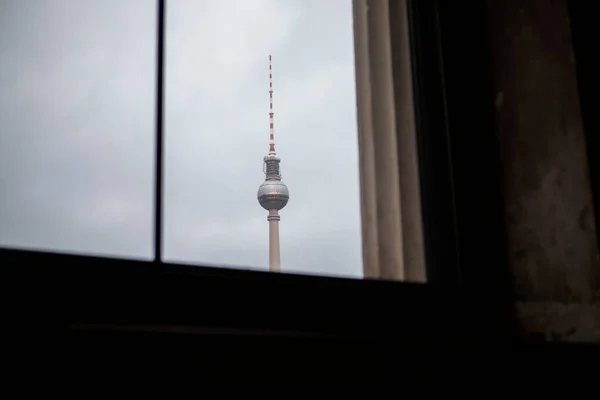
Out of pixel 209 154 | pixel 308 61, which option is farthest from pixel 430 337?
pixel 308 61

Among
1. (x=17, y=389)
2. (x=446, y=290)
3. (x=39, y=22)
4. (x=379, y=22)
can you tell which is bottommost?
(x=17, y=389)

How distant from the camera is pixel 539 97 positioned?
4.15ft

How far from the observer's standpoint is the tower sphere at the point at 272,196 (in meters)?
26.8

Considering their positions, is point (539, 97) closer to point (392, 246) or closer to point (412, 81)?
point (412, 81)

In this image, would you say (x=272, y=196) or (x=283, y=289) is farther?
(x=272, y=196)

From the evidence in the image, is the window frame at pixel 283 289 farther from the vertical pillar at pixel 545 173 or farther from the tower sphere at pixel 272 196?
the tower sphere at pixel 272 196

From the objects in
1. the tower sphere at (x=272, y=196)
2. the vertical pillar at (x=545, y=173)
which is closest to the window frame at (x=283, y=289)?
the vertical pillar at (x=545, y=173)

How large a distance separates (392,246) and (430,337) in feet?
0.89

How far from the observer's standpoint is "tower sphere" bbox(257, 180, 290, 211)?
87.8 ft

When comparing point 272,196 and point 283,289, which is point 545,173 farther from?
point 272,196

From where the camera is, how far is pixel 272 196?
26859mm

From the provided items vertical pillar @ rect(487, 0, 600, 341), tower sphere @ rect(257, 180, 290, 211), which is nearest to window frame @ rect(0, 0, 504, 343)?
vertical pillar @ rect(487, 0, 600, 341)

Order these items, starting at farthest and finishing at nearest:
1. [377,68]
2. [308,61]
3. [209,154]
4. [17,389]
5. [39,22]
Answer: [308,61]
[209,154]
[39,22]
[377,68]
[17,389]

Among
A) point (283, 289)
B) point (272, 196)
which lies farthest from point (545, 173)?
point (272, 196)
